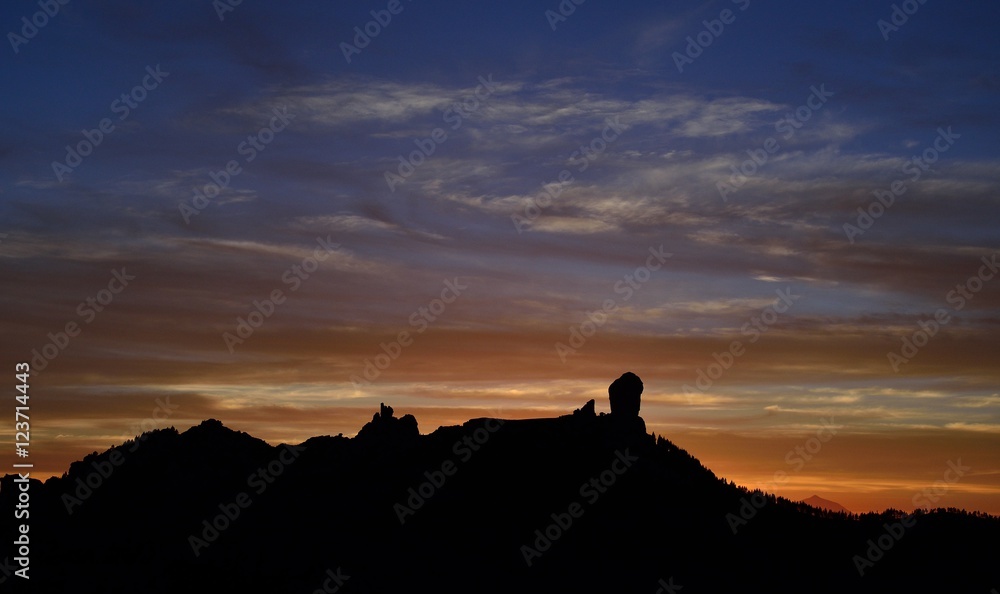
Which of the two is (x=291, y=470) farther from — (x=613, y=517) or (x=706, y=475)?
(x=706, y=475)

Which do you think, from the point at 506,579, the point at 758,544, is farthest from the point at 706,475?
the point at 506,579

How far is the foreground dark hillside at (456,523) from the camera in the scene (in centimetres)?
11256

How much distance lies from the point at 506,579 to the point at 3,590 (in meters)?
52.2

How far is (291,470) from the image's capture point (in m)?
136
